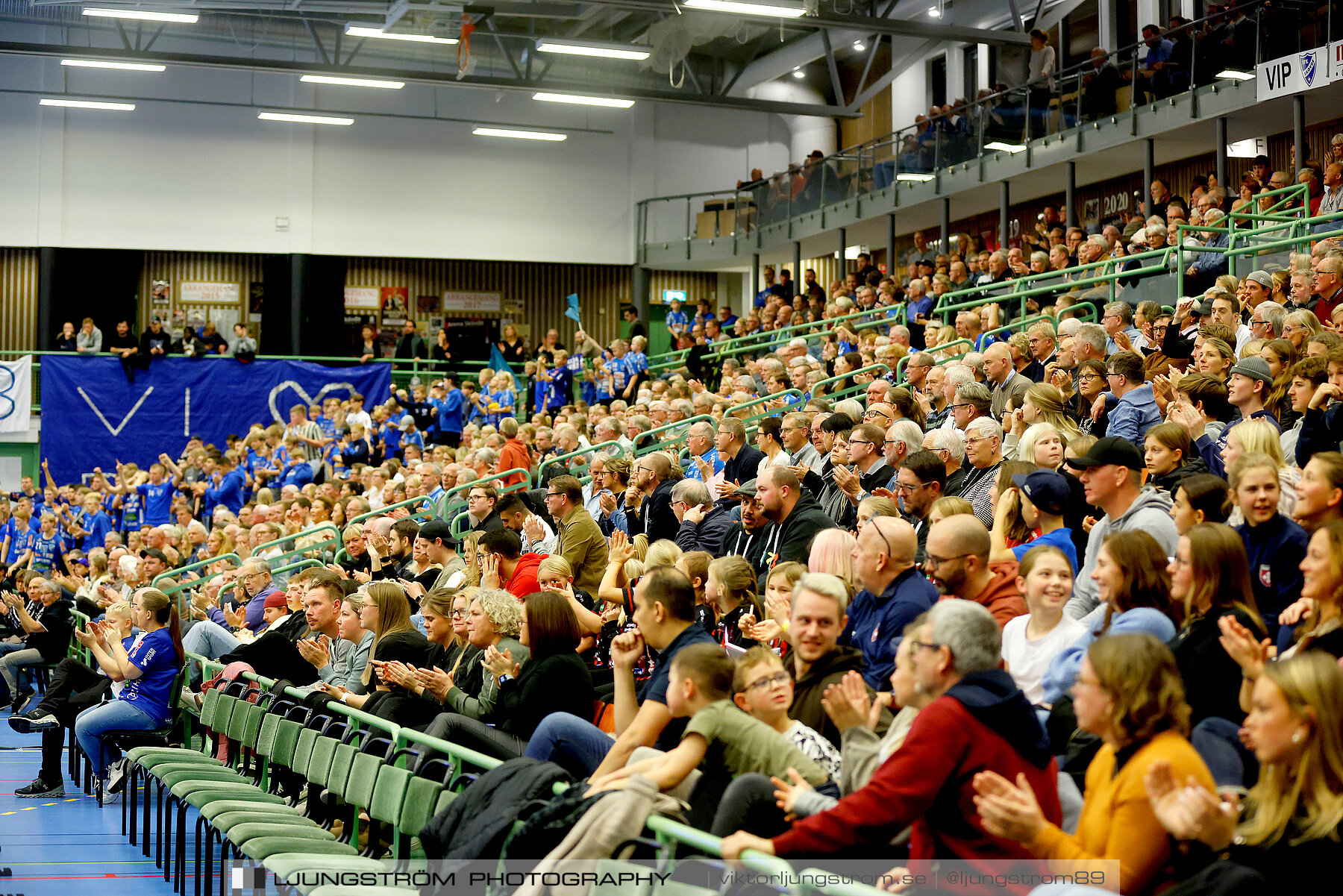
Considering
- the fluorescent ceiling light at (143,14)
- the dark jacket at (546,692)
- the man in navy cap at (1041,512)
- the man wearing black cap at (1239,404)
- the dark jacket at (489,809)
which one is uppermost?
the fluorescent ceiling light at (143,14)

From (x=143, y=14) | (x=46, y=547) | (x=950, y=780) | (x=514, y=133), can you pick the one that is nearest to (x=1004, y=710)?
(x=950, y=780)

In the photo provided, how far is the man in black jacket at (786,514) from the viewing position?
6301mm

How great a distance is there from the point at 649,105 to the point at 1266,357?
19471 mm

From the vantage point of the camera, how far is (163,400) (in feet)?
60.0

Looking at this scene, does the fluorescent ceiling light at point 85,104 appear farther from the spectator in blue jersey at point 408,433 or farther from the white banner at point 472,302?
the spectator in blue jersey at point 408,433

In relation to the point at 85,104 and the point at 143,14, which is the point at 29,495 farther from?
the point at 85,104

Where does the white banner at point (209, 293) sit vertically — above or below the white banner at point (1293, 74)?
below

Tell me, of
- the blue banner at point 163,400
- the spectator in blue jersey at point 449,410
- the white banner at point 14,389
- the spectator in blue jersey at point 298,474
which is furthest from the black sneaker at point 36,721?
the white banner at point 14,389

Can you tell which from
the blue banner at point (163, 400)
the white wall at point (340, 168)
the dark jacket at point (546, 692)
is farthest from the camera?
the white wall at point (340, 168)

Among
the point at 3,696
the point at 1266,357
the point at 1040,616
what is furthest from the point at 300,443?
the point at 1040,616

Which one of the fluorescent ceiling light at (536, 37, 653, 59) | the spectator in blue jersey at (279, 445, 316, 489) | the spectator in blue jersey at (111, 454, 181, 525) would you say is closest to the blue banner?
the spectator in blue jersey at (111, 454, 181, 525)

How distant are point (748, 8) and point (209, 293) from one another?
12.4m

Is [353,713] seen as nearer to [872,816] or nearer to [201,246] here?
[872,816]

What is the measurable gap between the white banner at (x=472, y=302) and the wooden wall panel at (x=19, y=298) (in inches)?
251
